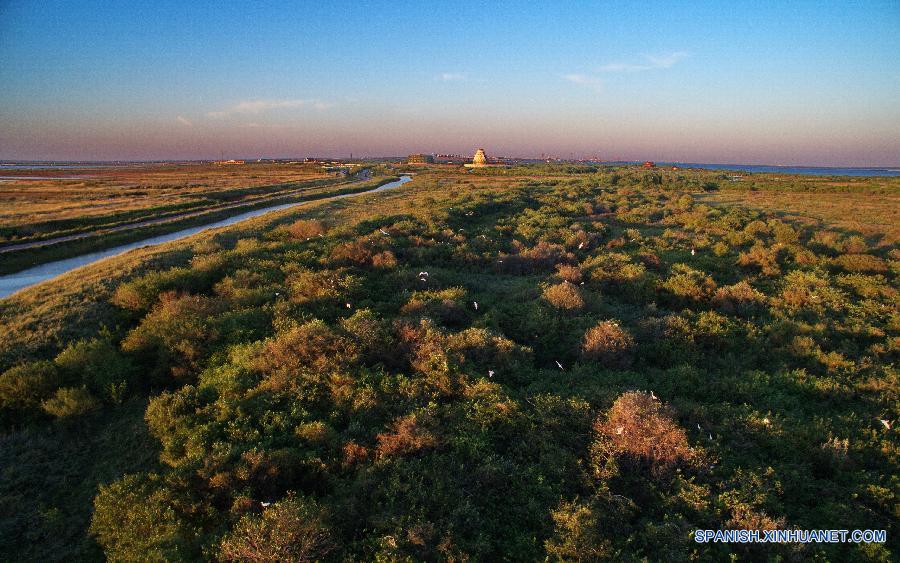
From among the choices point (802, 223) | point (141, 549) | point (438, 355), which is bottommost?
point (141, 549)

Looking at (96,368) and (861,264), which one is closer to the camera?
(96,368)

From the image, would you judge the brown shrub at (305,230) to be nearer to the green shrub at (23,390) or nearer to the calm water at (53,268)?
the calm water at (53,268)

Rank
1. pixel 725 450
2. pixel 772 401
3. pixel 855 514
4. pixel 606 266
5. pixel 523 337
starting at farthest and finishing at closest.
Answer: pixel 606 266
pixel 523 337
pixel 772 401
pixel 725 450
pixel 855 514

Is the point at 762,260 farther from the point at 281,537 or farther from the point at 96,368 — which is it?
the point at 96,368

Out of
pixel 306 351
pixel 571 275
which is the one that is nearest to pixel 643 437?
pixel 306 351

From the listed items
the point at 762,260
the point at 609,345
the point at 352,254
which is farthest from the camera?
the point at 762,260

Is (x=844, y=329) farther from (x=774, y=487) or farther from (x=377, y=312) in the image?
(x=377, y=312)

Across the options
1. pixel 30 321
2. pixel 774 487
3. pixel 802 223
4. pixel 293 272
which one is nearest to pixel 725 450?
pixel 774 487

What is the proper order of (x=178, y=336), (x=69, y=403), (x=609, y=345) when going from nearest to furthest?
(x=69, y=403) → (x=609, y=345) → (x=178, y=336)
